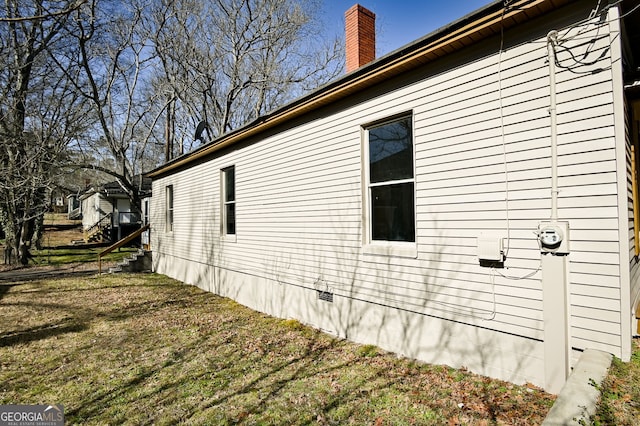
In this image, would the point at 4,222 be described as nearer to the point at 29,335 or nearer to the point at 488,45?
the point at 29,335

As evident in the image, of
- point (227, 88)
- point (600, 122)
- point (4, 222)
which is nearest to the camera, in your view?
Result: point (600, 122)

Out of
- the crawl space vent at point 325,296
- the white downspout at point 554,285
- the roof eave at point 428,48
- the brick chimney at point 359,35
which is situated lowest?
the crawl space vent at point 325,296

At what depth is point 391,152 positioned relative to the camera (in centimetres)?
532

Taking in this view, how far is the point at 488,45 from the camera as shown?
13.7 feet

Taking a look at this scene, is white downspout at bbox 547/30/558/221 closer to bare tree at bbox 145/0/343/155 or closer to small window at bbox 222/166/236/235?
small window at bbox 222/166/236/235

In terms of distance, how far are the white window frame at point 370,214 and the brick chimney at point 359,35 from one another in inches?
88.8

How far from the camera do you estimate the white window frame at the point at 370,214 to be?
4.91 metres

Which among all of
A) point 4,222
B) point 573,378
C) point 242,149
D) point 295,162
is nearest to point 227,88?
point 4,222

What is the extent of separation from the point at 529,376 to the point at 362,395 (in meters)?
1.78

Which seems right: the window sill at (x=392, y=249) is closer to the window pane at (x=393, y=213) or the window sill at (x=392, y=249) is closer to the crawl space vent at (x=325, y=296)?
the window pane at (x=393, y=213)

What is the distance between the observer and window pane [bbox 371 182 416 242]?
505cm

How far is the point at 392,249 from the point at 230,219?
5.75m

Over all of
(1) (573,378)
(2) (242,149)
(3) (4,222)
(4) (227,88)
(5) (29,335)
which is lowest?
(5) (29,335)

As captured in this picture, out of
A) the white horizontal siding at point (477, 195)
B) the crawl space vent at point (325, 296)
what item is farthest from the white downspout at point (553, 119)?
the crawl space vent at point (325, 296)
